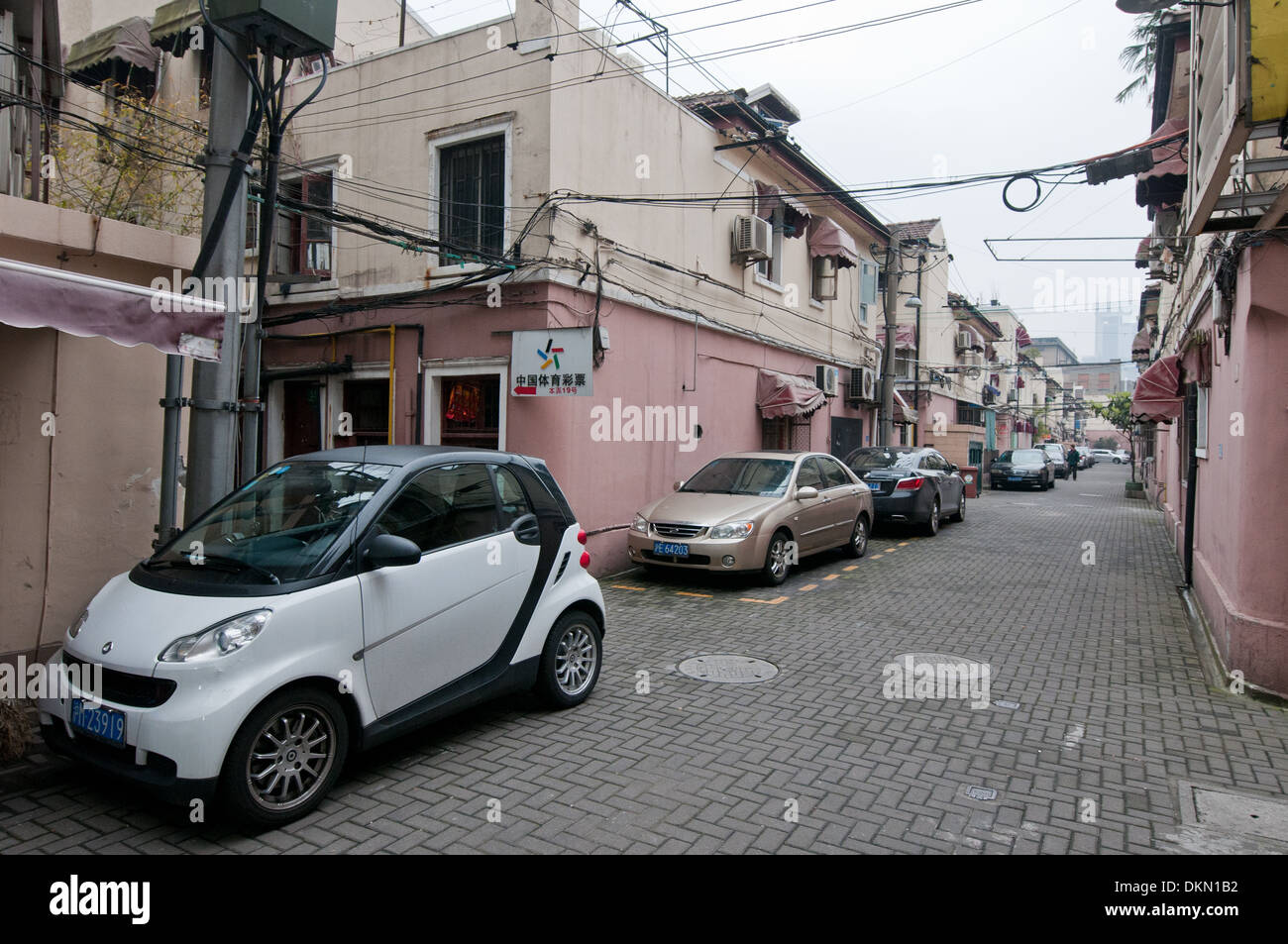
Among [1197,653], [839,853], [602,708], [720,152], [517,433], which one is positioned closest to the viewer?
[839,853]

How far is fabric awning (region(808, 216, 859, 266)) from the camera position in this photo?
16672mm

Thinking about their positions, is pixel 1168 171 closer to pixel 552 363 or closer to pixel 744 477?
→ pixel 744 477

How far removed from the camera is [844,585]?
398 inches

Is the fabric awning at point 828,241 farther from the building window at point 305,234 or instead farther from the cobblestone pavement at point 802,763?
the cobblestone pavement at point 802,763

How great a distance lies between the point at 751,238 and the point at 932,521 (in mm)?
6400

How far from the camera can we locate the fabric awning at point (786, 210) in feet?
48.1

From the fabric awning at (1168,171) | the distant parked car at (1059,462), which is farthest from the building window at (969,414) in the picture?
the fabric awning at (1168,171)

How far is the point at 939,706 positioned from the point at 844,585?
4.53 m

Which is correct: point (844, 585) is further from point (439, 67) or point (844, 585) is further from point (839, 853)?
point (439, 67)

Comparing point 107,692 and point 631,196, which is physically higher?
point 631,196

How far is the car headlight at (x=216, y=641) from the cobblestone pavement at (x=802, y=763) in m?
0.87

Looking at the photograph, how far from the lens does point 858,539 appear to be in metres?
12.4

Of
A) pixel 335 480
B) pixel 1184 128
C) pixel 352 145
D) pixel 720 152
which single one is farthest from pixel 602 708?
pixel 720 152

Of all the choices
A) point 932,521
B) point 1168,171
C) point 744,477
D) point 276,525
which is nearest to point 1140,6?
point 1168,171
